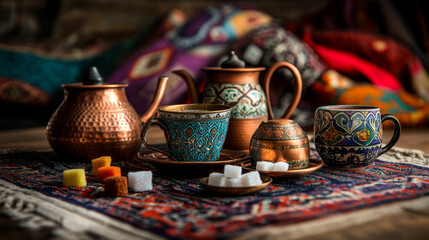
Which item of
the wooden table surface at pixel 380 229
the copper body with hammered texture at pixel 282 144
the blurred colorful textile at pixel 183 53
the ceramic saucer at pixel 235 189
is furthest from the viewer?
the blurred colorful textile at pixel 183 53

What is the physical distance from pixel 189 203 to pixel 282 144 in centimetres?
20

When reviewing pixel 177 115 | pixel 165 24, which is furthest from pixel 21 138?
pixel 165 24

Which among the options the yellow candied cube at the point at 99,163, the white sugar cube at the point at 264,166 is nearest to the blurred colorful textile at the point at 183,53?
the yellow candied cube at the point at 99,163

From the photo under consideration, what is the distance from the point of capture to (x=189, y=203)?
71cm

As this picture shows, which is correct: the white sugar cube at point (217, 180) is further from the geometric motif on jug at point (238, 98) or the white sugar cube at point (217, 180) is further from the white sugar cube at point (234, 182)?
the geometric motif on jug at point (238, 98)

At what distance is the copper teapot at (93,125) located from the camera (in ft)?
3.28

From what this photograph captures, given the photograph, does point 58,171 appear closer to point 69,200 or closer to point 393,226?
point 69,200

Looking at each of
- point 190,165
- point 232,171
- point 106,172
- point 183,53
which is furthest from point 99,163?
point 183,53

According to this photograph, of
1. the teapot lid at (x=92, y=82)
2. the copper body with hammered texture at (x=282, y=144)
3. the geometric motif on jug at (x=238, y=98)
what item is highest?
the teapot lid at (x=92, y=82)

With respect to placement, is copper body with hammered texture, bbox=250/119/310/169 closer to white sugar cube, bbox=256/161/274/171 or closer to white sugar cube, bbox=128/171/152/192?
white sugar cube, bbox=256/161/274/171

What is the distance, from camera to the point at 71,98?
103cm

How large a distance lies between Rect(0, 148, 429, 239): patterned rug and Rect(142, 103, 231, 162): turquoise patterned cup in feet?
0.16

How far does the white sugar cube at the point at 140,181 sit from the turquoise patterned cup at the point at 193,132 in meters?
0.10

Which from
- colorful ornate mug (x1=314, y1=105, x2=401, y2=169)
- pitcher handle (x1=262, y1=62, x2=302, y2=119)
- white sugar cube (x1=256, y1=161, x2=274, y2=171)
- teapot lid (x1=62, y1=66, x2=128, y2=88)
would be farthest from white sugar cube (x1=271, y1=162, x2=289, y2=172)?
teapot lid (x1=62, y1=66, x2=128, y2=88)
